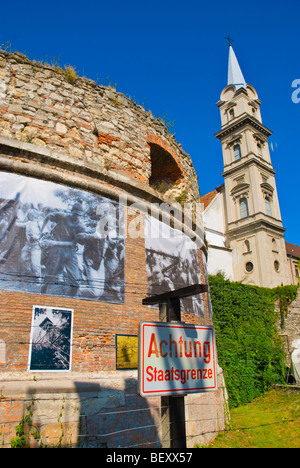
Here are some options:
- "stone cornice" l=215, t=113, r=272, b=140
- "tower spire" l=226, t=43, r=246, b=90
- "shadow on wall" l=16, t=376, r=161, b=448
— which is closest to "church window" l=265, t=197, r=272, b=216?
"stone cornice" l=215, t=113, r=272, b=140

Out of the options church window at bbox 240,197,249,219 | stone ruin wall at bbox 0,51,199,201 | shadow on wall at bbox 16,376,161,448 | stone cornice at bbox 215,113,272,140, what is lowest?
shadow on wall at bbox 16,376,161,448

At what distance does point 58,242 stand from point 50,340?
1.53m

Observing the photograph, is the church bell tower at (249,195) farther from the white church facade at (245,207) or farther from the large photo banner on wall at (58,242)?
the large photo banner on wall at (58,242)

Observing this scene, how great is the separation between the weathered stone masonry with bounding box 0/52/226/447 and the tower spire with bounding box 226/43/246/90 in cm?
3472

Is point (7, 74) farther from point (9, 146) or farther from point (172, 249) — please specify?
point (172, 249)

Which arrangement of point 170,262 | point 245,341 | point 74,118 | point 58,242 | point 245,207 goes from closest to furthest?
point 58,242
point 74,118
point 170,262
point 245,341
point 245,207

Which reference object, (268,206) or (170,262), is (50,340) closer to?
(170,262)

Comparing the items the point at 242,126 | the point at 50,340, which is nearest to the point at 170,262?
the point at 50,340

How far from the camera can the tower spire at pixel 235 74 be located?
38.4 meters

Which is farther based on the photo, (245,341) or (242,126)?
(242,126)

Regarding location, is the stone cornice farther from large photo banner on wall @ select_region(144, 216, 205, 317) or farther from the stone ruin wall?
large photo banner on wall @ select_region(144, 216, 205, 317)

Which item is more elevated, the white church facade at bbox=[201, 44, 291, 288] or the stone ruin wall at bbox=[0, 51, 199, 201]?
the white church facade at bbox=[201, 44, 291, 288]

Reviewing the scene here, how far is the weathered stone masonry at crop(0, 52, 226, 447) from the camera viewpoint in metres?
4.58

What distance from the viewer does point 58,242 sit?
5520mm
